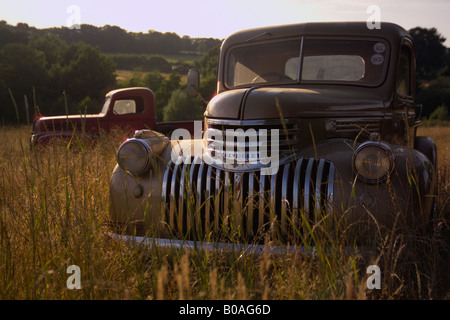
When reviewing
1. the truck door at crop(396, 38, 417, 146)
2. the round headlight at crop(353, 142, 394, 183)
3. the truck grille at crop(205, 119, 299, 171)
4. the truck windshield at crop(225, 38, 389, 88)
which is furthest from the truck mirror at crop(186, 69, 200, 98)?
the round headlight at crop(353, 142, 394, 183)

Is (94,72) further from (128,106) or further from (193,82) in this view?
(193,82)

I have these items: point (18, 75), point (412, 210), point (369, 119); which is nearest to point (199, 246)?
point (412, 210)

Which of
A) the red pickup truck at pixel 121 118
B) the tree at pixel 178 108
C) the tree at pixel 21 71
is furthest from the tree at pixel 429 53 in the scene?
the red pickup truck at pixel 121 118

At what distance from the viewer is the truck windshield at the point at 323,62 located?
3.99 meters

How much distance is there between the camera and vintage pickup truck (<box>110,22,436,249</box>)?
284 centimetres

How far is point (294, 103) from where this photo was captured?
3.35 metres

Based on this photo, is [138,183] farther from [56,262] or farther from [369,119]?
[369,119]

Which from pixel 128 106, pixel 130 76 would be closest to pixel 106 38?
pixel 130 76

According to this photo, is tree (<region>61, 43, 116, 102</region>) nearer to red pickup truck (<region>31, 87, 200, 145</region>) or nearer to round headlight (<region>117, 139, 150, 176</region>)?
red pickup truck (<region>31, 87, 200, 145</region>)

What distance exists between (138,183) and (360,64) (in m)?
2.20

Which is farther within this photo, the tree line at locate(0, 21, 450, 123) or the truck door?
the tree line at locate(0, 21, 450, 123)

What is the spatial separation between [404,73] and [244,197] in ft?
7.57

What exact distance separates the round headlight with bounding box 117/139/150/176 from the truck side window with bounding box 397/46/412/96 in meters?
2.30

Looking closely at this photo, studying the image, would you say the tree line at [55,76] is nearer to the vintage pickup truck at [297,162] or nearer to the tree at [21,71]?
the tree at [21,71]
